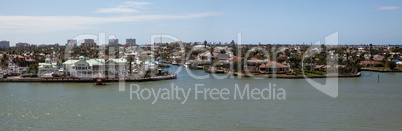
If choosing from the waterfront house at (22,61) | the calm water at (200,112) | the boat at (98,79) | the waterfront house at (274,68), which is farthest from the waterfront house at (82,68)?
the waterfront house at (22,61)

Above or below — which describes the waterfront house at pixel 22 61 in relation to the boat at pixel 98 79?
above

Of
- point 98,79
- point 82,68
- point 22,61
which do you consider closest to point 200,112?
point 98,79

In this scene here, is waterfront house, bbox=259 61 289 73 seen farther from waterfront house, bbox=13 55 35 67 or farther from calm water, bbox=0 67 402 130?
waterfront house, bbox=13 55 35 67

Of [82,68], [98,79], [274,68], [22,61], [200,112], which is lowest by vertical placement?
[200,112]

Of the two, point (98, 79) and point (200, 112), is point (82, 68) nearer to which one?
point (98, 79)

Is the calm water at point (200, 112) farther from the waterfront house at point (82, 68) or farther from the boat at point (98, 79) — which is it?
the waterfront house at point (82, 68)

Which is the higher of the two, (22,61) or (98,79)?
(22,61)

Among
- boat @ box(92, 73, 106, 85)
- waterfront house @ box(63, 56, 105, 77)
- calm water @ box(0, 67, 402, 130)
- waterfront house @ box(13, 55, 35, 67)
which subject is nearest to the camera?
calm water @ box(0, 67, 402, 130)

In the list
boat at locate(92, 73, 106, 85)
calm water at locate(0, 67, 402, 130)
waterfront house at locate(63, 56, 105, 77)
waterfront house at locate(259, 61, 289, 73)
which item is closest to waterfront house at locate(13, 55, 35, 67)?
waterfront house at locate(63, 56, 105, 77)
